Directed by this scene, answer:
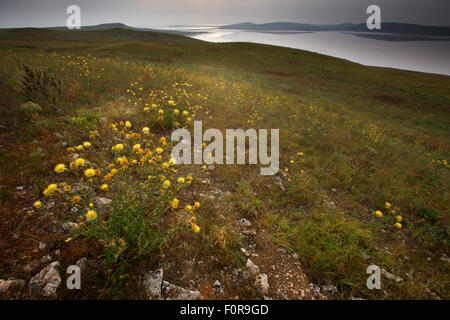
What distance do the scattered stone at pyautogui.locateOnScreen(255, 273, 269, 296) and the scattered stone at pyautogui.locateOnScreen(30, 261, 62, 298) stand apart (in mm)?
2268

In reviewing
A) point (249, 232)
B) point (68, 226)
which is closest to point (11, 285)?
point (68, 226)

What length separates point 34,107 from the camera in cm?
474

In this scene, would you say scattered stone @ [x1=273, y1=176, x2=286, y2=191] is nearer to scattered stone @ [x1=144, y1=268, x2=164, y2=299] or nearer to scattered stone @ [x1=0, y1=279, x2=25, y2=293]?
scattered stone @ [x1=144, y1=268, x2=164, y2=299]

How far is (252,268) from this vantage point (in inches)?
102

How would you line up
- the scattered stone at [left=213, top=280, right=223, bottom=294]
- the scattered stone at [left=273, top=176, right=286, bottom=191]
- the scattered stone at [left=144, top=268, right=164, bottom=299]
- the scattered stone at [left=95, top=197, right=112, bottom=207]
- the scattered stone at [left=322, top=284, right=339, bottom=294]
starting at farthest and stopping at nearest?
the scattered stone at [left=273, top=176, right=286, bottom=191]
the scattered stone at [left=95, top=197, right=112, bottom=207]
the scattered stone at [left=322, top=284, right=339, bottom=294]
the scattered stone at [left=213, top=280, right=223, bottom=294]
the scattered stone at [left=144, top=268, right=164, bottom=299]

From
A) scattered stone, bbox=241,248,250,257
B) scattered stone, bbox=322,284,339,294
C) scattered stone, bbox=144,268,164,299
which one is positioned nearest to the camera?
scattered stone, bbox=144,268,164,299

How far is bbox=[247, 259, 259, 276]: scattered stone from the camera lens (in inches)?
101

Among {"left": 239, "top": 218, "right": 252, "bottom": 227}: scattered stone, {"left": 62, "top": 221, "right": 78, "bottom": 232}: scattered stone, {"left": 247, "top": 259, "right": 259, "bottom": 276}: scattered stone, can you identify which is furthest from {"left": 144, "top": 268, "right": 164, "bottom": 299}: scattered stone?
{"left": 239, "top": 218, "right": 252, "bottom": 227}: scattered stone

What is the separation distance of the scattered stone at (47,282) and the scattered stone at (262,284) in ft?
7.44

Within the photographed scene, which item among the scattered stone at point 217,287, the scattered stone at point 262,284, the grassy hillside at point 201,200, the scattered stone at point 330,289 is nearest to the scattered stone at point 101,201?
the grassy hillside at point 201,200

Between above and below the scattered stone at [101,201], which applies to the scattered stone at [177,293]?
below

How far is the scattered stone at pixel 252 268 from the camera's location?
101 inches

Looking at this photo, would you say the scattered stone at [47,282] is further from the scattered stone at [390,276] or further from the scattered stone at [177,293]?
the scattered stone at [390,276]

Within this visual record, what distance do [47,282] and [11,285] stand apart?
0.29 meters
